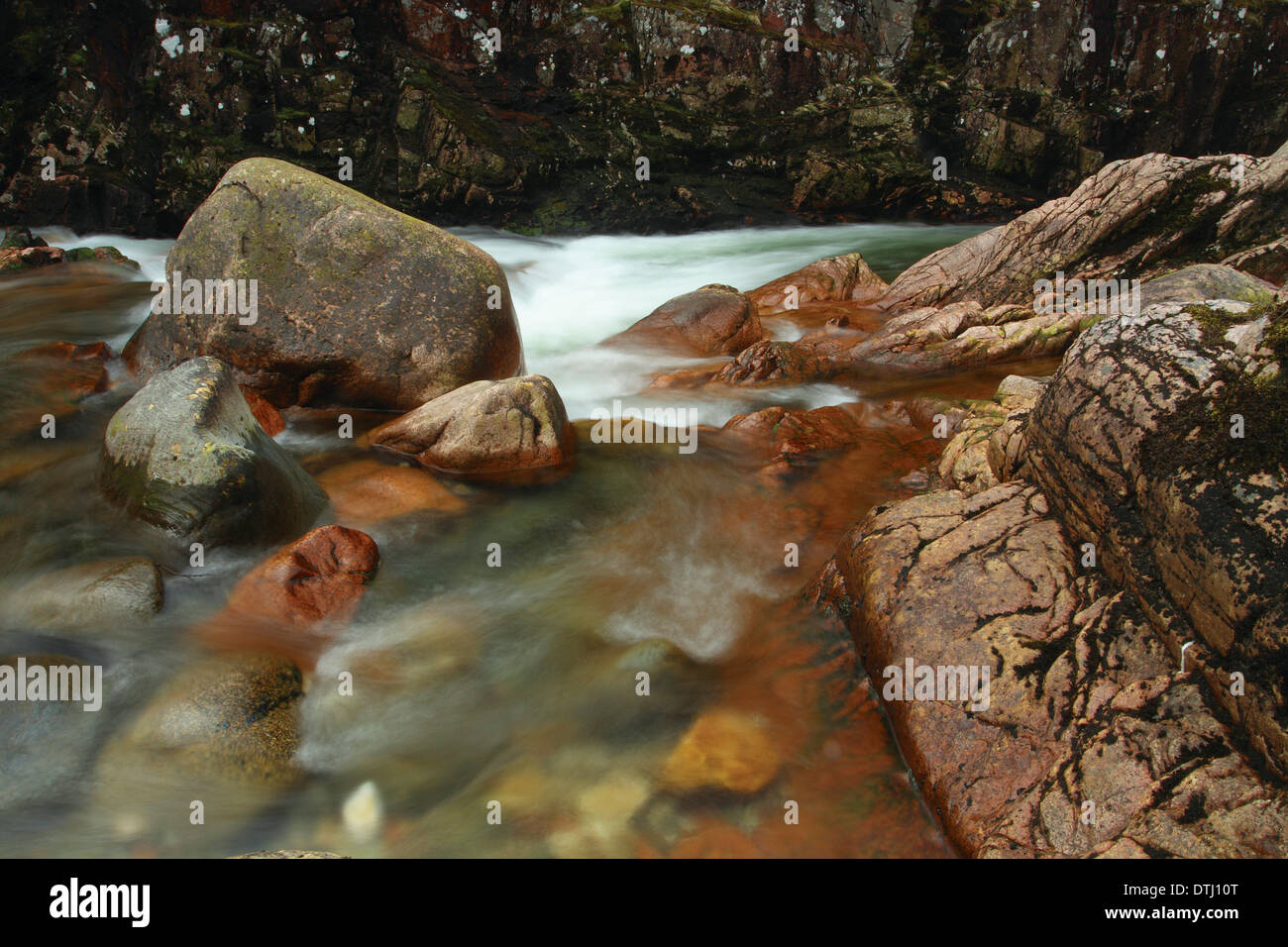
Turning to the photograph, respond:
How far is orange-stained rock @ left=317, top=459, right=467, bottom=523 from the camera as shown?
6805mm

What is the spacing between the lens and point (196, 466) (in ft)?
18.9

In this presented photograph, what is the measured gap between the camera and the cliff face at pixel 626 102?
15.0 metres

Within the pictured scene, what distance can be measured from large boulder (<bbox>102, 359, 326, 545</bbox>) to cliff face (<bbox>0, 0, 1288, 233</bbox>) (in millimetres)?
11483

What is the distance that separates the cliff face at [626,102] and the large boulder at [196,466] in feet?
37.7

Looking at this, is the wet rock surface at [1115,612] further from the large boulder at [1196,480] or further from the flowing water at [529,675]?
the flowing water at [529,675]

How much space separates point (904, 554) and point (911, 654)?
69cm

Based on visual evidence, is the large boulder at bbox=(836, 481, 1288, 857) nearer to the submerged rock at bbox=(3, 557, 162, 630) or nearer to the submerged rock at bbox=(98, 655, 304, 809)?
the submerged rock at bbox=(98, 655, 304, 809)

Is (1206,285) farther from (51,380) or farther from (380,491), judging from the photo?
(51,380)

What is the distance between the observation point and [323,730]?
4691mm

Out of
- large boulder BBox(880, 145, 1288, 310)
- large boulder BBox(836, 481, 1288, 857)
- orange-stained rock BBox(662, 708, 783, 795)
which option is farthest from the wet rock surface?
large boulder BBox(880, 145, 1288, 310)

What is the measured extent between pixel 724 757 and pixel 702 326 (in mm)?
7800

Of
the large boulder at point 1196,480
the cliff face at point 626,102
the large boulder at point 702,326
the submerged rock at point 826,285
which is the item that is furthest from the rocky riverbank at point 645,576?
the cliff face at point 626,102

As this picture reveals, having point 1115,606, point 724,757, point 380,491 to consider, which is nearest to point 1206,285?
point 1115,606

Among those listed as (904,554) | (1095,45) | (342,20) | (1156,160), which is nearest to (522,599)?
(904,554)
